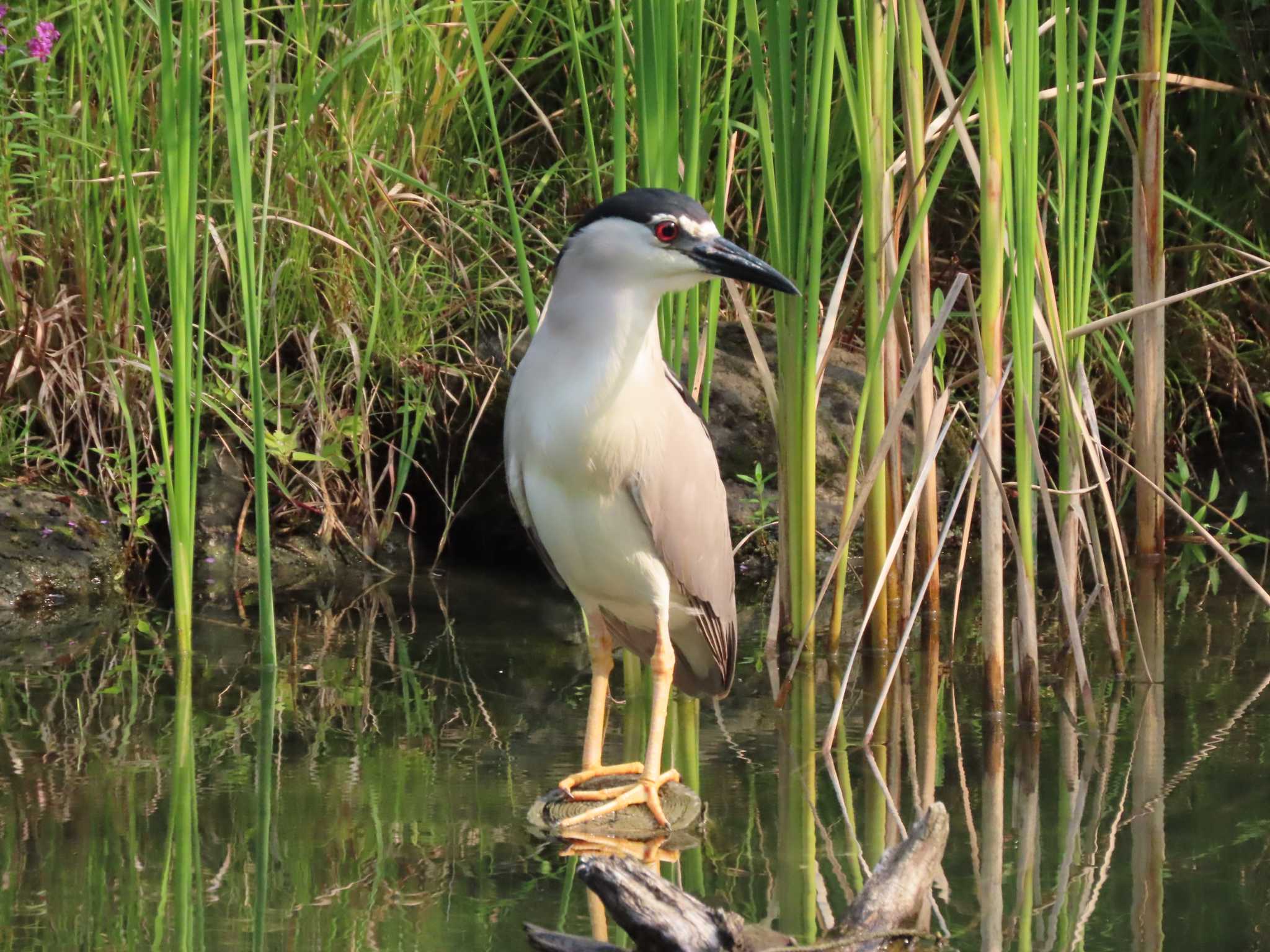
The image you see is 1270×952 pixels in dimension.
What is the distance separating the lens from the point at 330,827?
2738mm

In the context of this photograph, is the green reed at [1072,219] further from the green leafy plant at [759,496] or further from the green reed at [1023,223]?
the green leafy plant at [759,496]

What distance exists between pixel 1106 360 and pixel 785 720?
1911 mm

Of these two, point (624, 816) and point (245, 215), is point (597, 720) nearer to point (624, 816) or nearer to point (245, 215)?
point (624, 816)

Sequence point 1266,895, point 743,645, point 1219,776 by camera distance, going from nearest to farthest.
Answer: point 1266,895 < point 1219,776 < point 743,645

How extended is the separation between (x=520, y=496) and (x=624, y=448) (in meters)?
0.31

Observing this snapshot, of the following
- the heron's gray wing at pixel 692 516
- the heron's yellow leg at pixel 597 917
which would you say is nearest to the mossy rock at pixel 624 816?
the heron's yellow leg at pixel 597 917

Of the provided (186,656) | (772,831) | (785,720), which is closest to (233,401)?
(186,656)

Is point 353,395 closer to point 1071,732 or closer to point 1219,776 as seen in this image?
point 1071,732

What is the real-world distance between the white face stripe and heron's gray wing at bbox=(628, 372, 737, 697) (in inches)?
12.9

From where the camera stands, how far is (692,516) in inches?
118

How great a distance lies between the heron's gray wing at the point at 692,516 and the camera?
2.89 metres

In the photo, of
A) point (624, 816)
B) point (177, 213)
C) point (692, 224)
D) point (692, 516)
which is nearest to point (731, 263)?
point (692, 224)

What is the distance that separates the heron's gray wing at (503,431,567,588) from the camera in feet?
9.77

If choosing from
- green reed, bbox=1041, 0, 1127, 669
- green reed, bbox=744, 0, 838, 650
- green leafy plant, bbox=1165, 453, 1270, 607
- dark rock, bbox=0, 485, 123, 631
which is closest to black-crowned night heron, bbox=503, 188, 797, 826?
green reed, bbox=744, 0, 838, 650
